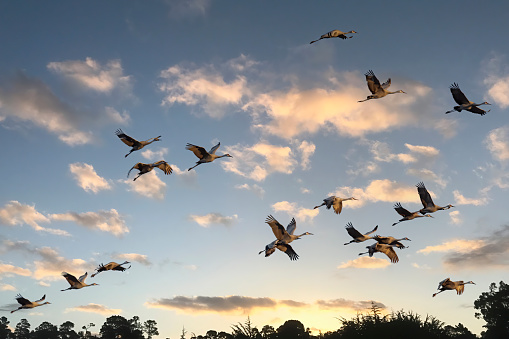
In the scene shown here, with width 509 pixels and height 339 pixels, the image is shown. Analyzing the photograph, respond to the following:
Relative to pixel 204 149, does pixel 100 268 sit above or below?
below

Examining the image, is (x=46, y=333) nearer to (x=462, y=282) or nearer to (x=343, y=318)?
(x=343, y=318)

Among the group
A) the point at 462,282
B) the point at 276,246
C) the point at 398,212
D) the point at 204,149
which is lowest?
the point at 462,282

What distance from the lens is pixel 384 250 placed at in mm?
23531

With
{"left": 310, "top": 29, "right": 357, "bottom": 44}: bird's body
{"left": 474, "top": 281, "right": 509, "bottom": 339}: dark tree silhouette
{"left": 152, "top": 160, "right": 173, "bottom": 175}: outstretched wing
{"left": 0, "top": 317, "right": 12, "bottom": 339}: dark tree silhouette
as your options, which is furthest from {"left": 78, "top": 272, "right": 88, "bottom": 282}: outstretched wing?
{"left": 0, "top": 317, "right": 12, "bottom": 339}: dark tree silhouette

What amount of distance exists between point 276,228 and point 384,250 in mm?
6230

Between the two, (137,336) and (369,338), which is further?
(137,336)

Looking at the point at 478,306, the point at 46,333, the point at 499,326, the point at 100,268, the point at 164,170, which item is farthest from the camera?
the point at 46,333

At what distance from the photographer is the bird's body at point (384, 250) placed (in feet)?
73.7

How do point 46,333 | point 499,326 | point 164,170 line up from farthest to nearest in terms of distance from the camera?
point 46,333
point 499,326
point 164,170

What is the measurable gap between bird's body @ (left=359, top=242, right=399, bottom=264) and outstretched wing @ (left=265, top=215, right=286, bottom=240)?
14.1ft

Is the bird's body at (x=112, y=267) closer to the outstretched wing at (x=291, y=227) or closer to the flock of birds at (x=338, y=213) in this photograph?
the flock of birds at (x=338, y=213)

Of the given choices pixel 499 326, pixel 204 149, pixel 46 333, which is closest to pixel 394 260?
pixel 204 149

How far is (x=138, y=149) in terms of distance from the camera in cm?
2495

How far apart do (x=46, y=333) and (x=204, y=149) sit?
14342cm
